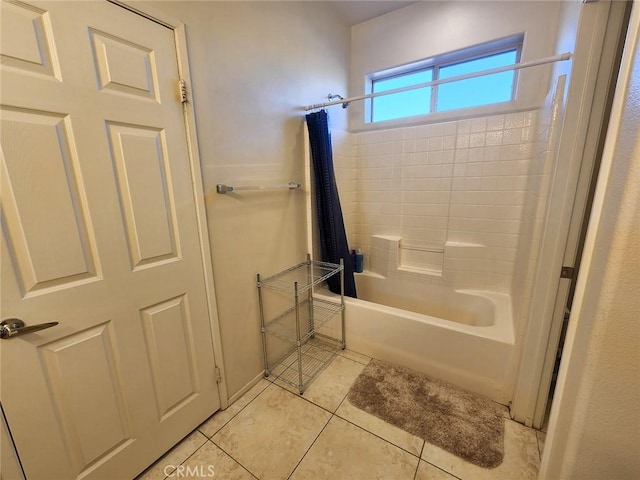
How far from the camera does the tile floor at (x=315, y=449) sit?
1.18 metres

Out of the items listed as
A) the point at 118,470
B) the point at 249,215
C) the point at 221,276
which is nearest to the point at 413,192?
the point at 249,215

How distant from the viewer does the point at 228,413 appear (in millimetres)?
1512

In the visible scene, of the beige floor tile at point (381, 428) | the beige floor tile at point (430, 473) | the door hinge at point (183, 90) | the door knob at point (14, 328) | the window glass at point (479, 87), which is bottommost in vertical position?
the beige floor tile at point (430, 473)

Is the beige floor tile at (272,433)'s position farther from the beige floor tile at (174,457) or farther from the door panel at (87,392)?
the door panel at (87,392)

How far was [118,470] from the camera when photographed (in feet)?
3.60

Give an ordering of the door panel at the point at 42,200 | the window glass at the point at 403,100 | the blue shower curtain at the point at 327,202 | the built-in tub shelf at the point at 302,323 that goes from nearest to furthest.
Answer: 1. the door panel at the point at 42,200
2. the built-in tub shelf at the point at 302,323
3. the blue shower curtain at the point at 327,202
4. the window glass at the point at 403,100

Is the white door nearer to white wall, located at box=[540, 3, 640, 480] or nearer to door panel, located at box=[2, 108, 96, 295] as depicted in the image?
door panel, located at box=[2, 108, 96, 295]

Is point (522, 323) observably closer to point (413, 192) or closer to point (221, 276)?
point (413, 192)

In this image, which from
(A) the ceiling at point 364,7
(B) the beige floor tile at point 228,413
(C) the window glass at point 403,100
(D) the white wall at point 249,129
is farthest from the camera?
(C) the window glass at point 403,100

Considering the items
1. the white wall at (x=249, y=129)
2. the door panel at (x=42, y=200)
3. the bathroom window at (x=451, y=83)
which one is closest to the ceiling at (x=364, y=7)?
the white wall at (x=249, y=129)

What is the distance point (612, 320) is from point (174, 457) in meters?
1.79

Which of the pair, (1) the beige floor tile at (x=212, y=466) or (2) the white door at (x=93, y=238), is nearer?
(2) the white door at (x=93, y=238)

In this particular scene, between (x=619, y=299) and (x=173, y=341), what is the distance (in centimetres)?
159

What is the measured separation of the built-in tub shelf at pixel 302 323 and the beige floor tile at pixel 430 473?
2.45ft
